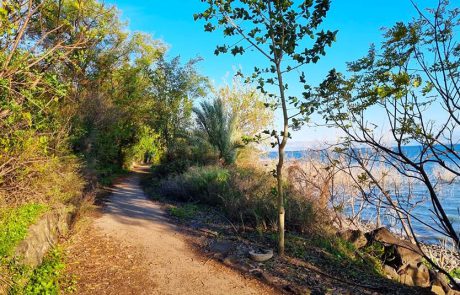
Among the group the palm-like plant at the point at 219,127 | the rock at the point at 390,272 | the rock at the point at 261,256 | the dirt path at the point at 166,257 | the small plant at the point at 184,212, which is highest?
the palm-like plant at the point at 219,127

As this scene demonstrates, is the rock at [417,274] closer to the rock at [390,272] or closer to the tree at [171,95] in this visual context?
the rock at [390,272]

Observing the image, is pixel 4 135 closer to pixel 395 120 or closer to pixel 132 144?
pixel 395 120

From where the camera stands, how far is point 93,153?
13.1 m

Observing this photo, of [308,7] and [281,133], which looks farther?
[281,133]

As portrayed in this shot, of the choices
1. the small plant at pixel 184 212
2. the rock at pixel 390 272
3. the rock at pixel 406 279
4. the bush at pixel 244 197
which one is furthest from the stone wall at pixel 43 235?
the rock at pixel 406 279

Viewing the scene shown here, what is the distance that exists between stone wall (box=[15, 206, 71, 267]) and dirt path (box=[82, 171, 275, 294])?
2.82 ft

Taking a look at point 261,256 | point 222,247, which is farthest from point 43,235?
point 261,256

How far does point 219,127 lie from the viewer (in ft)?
52.5

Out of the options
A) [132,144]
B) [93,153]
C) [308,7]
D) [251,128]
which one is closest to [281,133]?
[308,7]

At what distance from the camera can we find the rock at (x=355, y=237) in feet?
25.6

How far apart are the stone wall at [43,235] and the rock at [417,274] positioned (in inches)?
300

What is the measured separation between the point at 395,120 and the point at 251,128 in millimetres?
18136

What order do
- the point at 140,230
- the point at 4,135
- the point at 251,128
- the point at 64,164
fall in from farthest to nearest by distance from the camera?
the point at 251,128, the point at 64,164, the point at 140,230, the point at 4,135

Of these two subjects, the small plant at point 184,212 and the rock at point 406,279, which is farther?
the small plant at point 184,212
